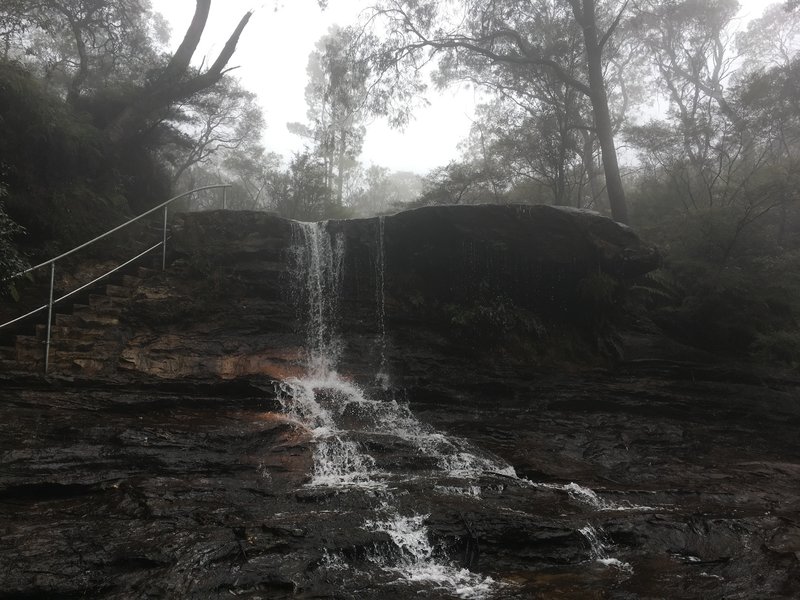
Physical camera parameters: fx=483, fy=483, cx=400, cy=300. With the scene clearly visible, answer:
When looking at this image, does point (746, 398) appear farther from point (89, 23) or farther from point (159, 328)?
point (89, 23)

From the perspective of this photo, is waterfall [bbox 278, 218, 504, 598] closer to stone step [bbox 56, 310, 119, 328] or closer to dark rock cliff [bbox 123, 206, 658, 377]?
dark rock cliff [bbox 123, 206, 658, 377]

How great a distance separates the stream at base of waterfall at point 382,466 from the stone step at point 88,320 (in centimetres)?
316

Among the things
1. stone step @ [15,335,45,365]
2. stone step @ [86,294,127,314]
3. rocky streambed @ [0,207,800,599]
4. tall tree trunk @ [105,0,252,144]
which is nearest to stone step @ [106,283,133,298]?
stone step @ [86,294,127,314]

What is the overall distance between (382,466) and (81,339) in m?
5.28

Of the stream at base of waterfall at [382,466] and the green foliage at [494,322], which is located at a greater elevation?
the green foliage at [494,322]

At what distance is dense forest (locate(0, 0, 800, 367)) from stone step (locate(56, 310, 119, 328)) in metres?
1.09

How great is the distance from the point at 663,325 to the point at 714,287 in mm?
1214

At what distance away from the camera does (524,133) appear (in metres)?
15.0

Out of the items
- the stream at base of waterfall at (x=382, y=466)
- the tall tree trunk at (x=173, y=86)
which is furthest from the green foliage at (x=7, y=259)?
the tall tree trunk at (x=173, y=86)

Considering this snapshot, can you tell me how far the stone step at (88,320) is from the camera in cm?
775

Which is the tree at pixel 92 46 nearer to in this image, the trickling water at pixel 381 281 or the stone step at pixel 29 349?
the stone step at pixel 29 349

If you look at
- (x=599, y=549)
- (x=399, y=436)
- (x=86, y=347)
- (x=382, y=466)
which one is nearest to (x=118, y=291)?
(x=86, y=347)

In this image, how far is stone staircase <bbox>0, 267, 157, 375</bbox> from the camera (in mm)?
7078

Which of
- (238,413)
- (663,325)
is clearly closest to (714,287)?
(663,325)
